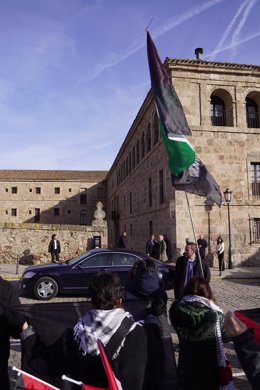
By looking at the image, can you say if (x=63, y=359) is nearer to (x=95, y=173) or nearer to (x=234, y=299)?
(x=234, y=299)

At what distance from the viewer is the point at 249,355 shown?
1893 mm

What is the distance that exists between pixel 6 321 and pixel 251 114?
19186mm

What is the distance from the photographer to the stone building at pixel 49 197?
2093 inches

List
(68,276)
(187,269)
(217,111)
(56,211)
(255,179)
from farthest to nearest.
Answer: (56,211) < (217,111) < (255,179) < (68,276) < (187,269)

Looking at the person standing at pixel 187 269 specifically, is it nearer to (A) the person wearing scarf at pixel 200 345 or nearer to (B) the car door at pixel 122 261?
(A) the person wearing scarf at pixel 200 345

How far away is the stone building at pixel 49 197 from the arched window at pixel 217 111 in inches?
1423

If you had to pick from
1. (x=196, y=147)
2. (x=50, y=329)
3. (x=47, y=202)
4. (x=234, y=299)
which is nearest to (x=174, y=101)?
(x=50, y=329)

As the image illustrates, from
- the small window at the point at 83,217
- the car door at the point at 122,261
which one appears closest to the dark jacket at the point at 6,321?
the car door at the point at 122,261

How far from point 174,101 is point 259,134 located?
14345 millimetres

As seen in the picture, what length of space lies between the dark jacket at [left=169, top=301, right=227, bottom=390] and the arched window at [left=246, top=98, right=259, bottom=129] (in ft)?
59.9

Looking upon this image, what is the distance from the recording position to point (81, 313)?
346 cm

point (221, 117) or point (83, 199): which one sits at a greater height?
point (221, 117)

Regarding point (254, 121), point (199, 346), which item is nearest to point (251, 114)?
point (254, 121)

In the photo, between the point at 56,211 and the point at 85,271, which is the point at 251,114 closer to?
the point at 85,271
